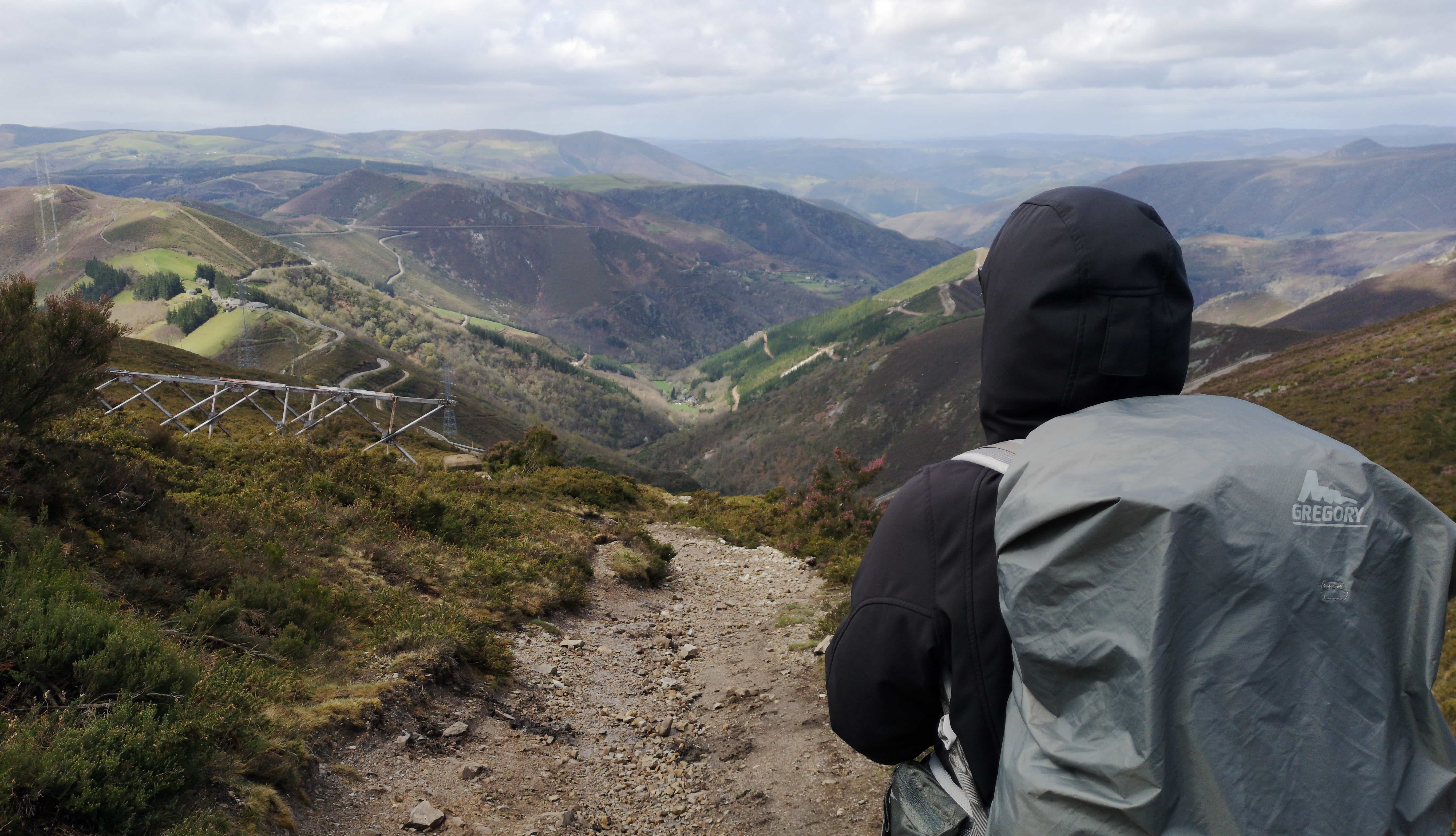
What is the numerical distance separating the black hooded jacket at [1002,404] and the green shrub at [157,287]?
5632 inches

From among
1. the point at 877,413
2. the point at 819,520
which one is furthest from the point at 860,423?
the point at 819,520

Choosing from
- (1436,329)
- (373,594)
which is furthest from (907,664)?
(1436,329)

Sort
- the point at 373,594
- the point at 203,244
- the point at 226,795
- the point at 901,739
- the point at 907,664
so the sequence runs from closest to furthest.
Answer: the point at 907,664, the point at 901,739, the point at 226,795, the point at 373,594, the point at 203,244

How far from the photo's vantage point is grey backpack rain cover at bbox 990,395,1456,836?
61.7 inches

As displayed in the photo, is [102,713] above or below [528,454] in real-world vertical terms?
above

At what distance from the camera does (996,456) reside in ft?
6.72

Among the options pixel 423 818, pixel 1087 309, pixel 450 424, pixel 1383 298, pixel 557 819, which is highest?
pixel 1087 309

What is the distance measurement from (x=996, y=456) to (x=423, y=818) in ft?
14.4

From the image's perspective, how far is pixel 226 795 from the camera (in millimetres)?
4086

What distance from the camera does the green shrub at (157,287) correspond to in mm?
116938

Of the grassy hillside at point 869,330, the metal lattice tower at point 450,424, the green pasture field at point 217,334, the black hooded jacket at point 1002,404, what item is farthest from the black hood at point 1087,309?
the grassy hillside at point 869,330

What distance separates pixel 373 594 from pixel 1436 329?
63.4 m

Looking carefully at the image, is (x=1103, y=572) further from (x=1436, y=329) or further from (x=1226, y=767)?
(x=1436, y=329)

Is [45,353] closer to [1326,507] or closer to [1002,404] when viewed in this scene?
[1002,404]
